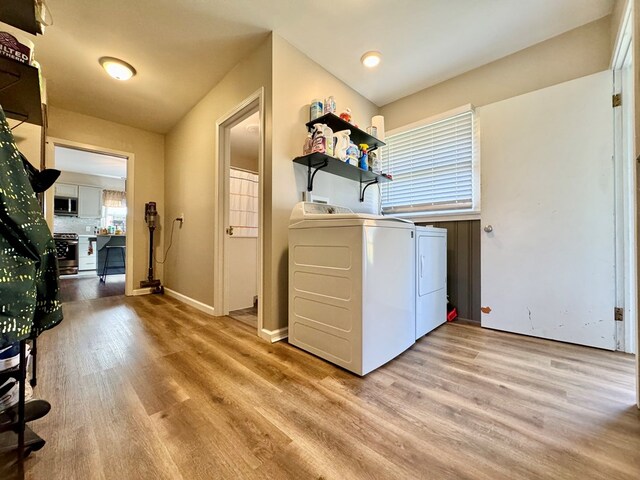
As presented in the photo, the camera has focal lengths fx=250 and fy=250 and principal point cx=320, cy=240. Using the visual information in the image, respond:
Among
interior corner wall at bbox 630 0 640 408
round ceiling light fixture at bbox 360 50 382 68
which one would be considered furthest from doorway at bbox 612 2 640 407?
round ceiling light fixture at bbox 360 50 382 68

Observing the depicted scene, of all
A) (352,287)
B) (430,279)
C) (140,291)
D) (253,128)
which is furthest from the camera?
(140,291)

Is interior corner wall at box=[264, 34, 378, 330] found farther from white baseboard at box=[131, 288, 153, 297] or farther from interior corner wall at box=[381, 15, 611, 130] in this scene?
white baseboard at box=[131, 288, 153, 297]

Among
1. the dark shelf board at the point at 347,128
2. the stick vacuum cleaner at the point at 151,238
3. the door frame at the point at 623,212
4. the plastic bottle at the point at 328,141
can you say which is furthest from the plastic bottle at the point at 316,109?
the stick vacuum cleaner at the point at 151,238

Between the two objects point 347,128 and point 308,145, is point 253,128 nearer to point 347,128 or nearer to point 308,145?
point 347,128

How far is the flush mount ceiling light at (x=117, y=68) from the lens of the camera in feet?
7.22

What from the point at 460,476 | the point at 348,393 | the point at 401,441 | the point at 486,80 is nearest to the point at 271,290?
the point at 348,393

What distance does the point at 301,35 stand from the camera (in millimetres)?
1914

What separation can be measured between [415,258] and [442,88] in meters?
1.85

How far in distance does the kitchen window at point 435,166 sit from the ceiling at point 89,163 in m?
4.77

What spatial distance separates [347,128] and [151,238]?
313 centimetres

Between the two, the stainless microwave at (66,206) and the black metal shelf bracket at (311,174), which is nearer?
the black metal shelf bracket at (311,174)

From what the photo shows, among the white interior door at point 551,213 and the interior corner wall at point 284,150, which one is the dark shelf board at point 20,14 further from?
the white interior door at point 551,213

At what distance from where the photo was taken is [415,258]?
1.82 metres

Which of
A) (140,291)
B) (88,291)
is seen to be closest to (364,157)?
(140,291)
